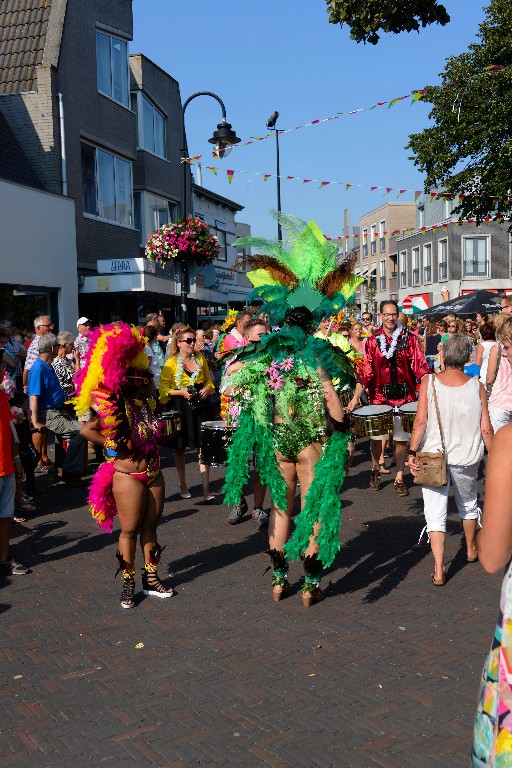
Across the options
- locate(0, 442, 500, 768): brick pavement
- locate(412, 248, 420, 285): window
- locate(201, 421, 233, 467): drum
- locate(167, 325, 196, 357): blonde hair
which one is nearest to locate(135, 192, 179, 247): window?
locate(167, 325, 196, 357): blonde hair

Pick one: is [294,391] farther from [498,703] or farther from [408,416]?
Answer: [498,703]

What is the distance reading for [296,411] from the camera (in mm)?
5551

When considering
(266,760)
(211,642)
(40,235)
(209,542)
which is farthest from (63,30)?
(266,760)

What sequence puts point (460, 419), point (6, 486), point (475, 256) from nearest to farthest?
1. point (460, 419)
2. point (6, 486)
3. point (475, 256)

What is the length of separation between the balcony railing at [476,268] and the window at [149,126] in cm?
3319

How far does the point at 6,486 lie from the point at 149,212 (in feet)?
59.8

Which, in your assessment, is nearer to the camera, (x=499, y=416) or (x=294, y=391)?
(x=294, y=391)

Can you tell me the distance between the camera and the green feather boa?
539cm

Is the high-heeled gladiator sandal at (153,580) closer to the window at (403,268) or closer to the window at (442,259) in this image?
the window at (442,259)

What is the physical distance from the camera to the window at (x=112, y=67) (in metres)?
20.1

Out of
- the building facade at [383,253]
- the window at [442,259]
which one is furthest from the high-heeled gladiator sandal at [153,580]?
the building facade at [383,253]

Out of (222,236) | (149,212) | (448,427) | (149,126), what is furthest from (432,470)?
(222,236)

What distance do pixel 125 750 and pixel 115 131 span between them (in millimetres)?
19221

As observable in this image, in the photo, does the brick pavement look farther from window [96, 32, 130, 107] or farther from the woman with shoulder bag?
window [96, 32, 130, 107]
